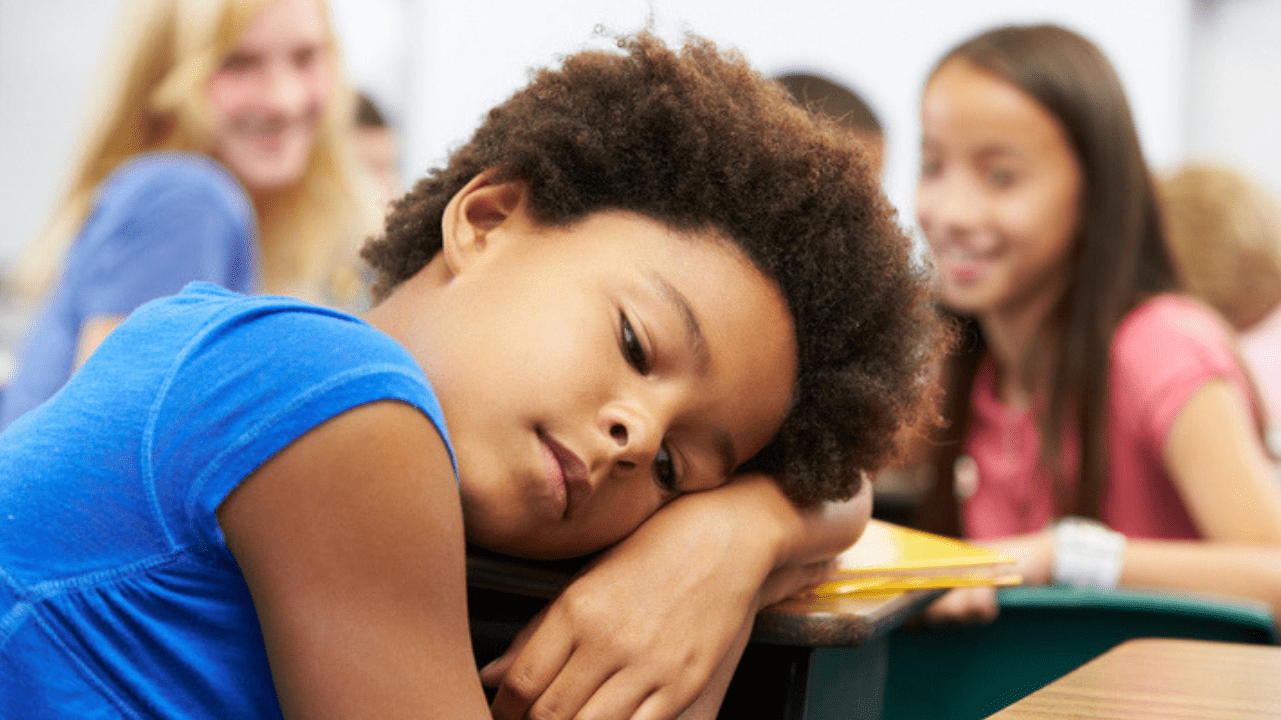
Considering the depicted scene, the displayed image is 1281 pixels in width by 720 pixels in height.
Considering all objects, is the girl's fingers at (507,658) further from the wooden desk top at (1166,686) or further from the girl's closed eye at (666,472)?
the wooden desk top at (1166,686)

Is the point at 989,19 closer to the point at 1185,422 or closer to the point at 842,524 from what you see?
the point at 1185,422

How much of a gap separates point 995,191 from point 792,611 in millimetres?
1496

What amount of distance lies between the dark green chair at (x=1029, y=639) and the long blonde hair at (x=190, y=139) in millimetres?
1438

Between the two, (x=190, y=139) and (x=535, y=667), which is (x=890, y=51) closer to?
(x=190, y=139)

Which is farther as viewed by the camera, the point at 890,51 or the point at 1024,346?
the point at 890,51

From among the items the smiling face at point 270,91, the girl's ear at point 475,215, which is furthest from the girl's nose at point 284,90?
the girl's ear at point 475,215

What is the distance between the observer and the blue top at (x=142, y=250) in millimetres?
2127

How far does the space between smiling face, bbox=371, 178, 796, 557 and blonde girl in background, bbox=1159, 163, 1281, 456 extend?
2.87m

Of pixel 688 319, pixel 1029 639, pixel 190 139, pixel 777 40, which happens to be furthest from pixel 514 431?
pixel 777 40

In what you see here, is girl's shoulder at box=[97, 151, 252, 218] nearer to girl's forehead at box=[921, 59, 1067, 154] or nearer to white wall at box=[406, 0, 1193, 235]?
girl's forehead at box=[921, 59, 1067, 154]

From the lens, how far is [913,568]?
1.12 metres

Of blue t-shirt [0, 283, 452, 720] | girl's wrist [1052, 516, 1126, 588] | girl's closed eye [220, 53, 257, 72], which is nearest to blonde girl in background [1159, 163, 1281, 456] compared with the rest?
girl's wrist [1052, 516, 1126, 588]

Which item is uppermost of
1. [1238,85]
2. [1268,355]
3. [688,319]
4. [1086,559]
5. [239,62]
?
[239,62]

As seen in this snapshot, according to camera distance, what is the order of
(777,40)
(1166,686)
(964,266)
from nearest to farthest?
(1166,686) → (964,266) → (777,40)
